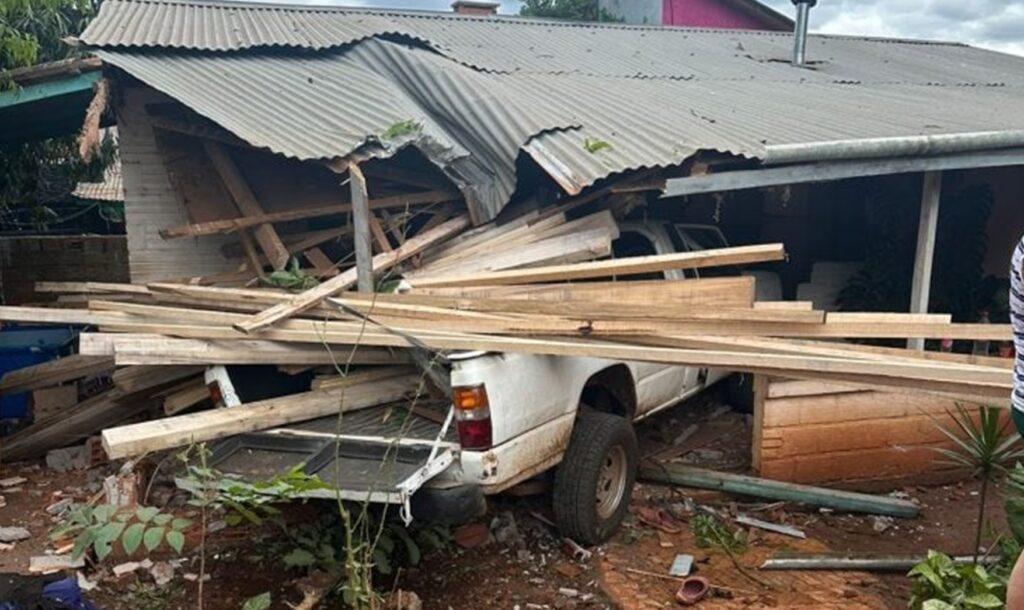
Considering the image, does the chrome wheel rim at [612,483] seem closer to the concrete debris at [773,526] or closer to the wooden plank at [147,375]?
the concrete debris at [773,526]

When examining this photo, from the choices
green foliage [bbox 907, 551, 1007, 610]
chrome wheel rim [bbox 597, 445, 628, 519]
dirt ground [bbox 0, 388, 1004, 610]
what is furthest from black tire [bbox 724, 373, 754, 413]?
green foliage [bbox 907, 551, 1007, 610]

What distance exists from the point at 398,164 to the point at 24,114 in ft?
13.4

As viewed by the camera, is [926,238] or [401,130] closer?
[401,130]

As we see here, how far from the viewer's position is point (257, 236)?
578 cm

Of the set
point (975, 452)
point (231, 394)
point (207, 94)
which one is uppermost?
point (207, 94)

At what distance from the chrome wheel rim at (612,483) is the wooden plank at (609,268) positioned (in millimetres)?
1077

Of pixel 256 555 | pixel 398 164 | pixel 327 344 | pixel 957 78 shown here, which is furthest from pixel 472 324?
pixel 957 78

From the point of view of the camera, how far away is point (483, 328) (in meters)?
3.84

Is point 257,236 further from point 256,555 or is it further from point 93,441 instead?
point 256,555

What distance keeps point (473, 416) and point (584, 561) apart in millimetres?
1329

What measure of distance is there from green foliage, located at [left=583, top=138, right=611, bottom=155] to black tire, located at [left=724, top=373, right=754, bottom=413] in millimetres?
2462

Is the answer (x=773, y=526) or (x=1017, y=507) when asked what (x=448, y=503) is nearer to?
(x=773, y=526)

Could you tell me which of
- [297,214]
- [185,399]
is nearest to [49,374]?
[185,399]

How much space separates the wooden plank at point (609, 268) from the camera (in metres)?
4.66
